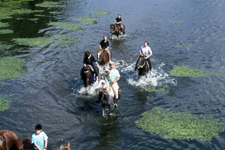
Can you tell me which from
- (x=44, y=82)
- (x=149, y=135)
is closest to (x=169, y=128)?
(x=149, y=135)

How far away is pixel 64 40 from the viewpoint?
87.8 feet

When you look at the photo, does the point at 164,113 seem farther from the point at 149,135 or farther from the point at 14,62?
the point at 14,62

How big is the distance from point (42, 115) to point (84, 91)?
337cm

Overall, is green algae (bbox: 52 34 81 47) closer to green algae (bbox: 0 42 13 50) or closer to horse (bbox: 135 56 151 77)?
green algae (bbox: 0 42 13 50)

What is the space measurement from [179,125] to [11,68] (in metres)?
13.2

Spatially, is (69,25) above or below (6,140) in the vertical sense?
above

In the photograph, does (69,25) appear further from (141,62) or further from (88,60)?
(88,60)

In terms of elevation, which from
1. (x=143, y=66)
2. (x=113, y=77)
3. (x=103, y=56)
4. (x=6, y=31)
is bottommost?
(x=143, y=66)

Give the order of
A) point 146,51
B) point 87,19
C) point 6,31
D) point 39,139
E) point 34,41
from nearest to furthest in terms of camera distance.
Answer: point 39,139 → point 146,51 → point 34,41 → point 6,31 → point 87,19

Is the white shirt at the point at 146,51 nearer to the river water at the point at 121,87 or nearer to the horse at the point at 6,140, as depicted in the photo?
the river water at the point at 121,87

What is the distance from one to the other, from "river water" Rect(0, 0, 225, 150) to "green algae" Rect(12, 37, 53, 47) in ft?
3.88

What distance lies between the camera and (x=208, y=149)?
416 inches

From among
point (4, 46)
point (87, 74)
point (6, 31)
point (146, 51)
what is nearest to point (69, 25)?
point (6, 31)

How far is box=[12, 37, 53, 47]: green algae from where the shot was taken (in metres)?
25.2
